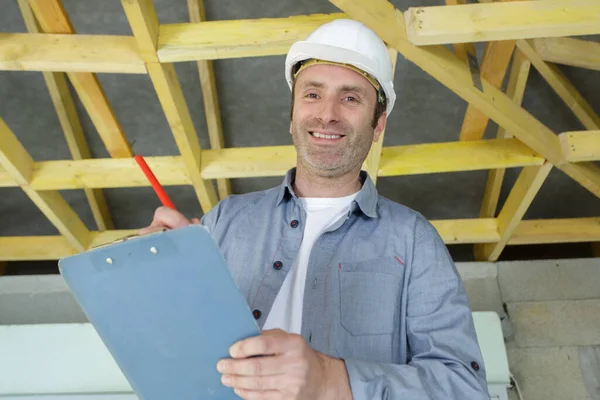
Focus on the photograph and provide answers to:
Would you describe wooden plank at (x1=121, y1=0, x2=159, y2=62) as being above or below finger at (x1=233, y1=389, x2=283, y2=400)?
above

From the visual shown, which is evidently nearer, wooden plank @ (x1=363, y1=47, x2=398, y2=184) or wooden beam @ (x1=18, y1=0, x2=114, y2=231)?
wooden plank @ (x1=363, y1=47, x2=398, y2=184)

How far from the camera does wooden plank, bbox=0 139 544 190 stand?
10.7ft

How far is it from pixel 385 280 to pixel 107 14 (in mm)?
2589

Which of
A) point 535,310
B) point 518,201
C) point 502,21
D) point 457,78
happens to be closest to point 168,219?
point 502,21

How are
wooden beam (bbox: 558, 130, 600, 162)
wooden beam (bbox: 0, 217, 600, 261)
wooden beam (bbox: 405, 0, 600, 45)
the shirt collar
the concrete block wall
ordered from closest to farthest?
the shirt collar → wooden beam (bbox: 405, 0, 600, 45) → wooden beam (bbox: 558, 130, 600, 162) → the concrete block wall → wooden beam (bbox: 0, 217, 600, 261)

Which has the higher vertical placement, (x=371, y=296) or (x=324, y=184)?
(x=324, y=184)

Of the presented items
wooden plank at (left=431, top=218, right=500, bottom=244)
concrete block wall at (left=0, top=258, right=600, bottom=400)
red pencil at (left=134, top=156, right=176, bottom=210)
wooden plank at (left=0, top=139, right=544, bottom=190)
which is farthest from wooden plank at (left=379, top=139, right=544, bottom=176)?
red pencil at (left=134, top=156, right=176, bottom=210)

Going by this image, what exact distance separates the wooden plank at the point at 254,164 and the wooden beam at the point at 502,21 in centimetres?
118

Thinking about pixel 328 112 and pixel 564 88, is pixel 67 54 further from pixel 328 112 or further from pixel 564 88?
pixel 564 88

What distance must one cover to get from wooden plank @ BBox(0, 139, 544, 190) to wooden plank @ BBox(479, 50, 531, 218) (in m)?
0.30

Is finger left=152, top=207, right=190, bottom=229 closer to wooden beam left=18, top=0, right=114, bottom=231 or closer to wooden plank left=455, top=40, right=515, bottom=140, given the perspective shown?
wooden plank left=455, top=40, right=515, bottom=140

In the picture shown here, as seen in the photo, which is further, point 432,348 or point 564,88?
point 564,88

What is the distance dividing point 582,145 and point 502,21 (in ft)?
3.61

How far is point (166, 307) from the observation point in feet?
2.90
